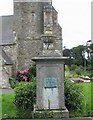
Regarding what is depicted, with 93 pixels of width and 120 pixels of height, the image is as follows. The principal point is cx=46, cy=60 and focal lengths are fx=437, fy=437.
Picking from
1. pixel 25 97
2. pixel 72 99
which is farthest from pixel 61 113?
pixel 25 97

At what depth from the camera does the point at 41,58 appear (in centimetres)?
1638

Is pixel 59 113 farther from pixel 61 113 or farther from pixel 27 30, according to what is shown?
pixel 27 30

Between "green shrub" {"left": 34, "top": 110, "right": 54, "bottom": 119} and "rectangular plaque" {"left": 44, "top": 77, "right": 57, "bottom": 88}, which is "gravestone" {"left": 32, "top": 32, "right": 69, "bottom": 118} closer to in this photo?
"rectangular plaque" {"left": 44, "top": 77, "right": 57, "bottom": 88}

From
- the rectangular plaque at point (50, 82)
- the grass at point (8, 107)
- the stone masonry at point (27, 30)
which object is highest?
the stone masonry at point (27, 30)

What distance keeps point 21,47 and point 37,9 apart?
4.77m

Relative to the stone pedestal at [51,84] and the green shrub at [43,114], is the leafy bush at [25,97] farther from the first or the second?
the green shrub at [43,114]

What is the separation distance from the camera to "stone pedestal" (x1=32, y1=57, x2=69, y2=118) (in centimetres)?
1634

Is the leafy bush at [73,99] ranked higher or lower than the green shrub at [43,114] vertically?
higher

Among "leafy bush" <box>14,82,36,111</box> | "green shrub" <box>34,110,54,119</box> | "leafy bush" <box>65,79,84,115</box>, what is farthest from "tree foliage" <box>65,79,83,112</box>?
"green shrub" <box>34,110,54,119</box>

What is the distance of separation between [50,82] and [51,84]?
90 millimetres

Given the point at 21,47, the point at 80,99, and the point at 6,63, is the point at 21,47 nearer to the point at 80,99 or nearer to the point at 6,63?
the point at 6,63

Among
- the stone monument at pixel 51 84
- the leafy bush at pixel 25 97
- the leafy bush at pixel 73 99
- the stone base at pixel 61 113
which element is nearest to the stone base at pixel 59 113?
the stone base at pixel 61 113

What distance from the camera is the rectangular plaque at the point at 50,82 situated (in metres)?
16.3

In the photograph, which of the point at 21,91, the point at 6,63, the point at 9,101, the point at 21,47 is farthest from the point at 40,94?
the point at 21,47
